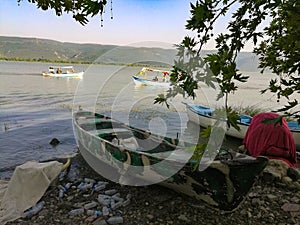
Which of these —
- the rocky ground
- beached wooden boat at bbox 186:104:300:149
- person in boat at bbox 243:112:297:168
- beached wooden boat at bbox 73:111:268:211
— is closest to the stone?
the rocky ground

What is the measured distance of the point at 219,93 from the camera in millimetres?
1567

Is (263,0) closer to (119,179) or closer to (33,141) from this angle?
(119,179)

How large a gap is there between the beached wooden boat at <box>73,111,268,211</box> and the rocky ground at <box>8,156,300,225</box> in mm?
222

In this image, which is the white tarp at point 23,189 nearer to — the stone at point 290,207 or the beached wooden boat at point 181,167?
the beached wooden boat at point 181,167

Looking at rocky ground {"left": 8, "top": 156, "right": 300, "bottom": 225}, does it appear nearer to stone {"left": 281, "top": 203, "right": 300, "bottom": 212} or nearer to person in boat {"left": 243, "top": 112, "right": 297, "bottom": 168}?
stone {"left": 281, "top": 203, "right": 300, "bottom": 212}

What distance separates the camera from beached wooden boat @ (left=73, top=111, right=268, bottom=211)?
4.20 metres

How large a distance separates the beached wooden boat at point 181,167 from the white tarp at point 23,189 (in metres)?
1.37

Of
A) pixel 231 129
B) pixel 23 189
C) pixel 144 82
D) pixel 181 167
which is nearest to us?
pixel 181 167

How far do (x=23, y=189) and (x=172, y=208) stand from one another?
2920 millimetres

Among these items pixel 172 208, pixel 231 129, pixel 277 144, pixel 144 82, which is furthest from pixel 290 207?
pixel 144 82

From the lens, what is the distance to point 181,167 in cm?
452

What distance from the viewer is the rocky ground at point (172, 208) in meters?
4.43

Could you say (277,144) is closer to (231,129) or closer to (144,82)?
(231,129)

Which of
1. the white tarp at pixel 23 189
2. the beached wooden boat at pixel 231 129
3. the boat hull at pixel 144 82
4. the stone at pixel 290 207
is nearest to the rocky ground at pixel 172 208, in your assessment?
the stone at pixel 290 207
